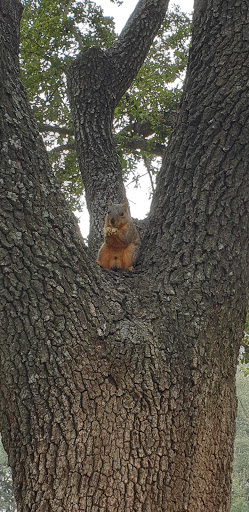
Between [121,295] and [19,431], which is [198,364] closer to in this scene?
[121,295]

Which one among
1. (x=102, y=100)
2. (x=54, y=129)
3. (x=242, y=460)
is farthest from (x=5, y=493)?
(x=102, y=100)

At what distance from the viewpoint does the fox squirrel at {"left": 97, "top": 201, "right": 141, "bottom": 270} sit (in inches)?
136

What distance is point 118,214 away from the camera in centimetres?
367

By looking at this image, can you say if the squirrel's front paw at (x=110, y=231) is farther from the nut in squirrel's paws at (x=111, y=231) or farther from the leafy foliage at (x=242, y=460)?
the leafy foliage at (x=242, y=460)

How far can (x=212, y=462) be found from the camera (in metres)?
2.23

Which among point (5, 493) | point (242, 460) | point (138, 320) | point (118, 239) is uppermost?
point (118, 239)

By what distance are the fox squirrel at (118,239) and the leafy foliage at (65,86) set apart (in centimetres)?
180

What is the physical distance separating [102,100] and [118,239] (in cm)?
135

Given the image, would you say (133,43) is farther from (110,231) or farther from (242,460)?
(242,460)

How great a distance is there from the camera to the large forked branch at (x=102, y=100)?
12.9 ft

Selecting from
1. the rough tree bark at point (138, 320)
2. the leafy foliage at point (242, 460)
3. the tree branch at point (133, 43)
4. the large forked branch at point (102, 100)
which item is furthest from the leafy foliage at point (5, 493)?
the rough tree bark at point (138, 320)

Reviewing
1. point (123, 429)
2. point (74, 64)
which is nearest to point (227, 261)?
point (123, 429)

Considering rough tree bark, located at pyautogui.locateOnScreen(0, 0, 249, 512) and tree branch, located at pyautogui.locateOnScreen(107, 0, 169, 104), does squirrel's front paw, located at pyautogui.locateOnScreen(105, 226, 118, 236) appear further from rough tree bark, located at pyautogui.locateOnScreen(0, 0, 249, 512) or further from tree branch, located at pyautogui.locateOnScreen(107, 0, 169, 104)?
tree branch, located at pyautogui.locateOnScreen(107, 0, 169, 104)

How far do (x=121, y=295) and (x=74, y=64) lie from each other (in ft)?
8.50
